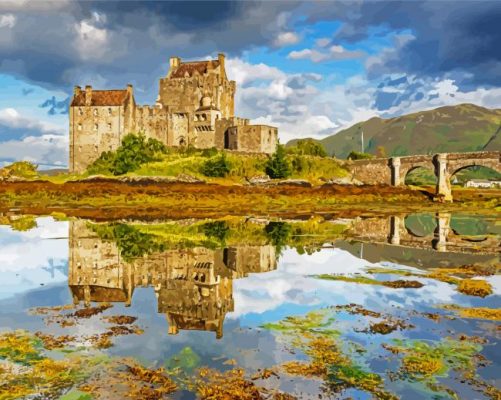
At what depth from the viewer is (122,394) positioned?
1041cm

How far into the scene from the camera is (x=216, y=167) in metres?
81.0

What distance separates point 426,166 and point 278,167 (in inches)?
1035

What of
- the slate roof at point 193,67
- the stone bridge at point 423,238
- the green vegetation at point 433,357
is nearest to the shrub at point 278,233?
the stone bridge at point 423,238

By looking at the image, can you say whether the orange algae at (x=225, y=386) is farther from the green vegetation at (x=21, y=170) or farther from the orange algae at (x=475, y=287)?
the green vegetation at (x=21, y=170)

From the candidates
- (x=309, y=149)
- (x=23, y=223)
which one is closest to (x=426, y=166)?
(x=309, y=149)

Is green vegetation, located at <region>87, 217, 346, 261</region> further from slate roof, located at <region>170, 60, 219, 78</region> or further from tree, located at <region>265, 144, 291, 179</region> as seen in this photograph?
slate roof, located at <region>170, 60, 219, 78</region>

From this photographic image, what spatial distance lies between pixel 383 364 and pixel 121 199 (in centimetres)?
5630

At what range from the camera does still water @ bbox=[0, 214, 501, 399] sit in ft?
36.1

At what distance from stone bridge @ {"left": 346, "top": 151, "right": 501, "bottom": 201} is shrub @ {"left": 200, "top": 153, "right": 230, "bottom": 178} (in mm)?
25330

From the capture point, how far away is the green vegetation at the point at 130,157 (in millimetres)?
81625

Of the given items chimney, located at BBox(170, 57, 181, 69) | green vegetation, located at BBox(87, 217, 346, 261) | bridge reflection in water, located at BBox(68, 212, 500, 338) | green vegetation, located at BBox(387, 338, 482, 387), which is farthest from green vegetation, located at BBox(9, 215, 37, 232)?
chimney, located at BBox(170, 57, 181, 69)

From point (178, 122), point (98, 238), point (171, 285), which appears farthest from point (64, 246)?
point (178, 122)

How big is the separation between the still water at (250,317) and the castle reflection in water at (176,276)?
9 centimetres

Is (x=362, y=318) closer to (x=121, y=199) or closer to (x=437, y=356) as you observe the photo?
(x=437, y=356)
